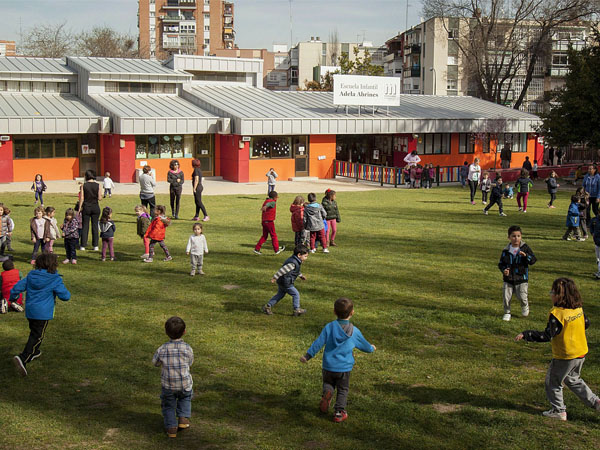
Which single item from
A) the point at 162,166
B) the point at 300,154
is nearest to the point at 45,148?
the point at 162,166

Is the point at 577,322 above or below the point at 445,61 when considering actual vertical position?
below

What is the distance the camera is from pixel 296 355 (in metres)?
9.92

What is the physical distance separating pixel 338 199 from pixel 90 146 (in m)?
16.5

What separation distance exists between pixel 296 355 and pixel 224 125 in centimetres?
3028

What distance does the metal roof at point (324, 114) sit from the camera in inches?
1563

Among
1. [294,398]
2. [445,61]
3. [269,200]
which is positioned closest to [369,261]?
[269,200]

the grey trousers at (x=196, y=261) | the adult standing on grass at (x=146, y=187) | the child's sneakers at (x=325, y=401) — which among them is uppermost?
the adult standing on grass at (x=146, y=187)

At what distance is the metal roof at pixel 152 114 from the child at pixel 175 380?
101ft

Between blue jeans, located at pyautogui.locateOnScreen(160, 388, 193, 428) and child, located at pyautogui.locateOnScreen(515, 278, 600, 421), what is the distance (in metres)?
3.78

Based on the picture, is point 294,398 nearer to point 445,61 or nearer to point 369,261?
point 369,261

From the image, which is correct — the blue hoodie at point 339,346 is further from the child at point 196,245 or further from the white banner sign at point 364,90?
the white banner sign at point 364,90

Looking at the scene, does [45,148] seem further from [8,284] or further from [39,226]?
[8,284]

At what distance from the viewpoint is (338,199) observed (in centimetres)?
3075

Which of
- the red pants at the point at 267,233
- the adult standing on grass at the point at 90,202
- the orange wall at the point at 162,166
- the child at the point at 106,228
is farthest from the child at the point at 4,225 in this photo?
the orange wall at the point at 162,166
